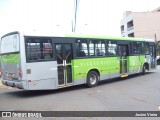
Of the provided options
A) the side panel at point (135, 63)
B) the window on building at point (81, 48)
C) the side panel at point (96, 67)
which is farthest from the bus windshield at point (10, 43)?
the side panel at point (135, 63)

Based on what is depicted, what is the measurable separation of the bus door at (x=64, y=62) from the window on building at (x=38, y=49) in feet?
1.55

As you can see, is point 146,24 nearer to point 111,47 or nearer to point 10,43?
point 111,47

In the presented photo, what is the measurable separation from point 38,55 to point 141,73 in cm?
1099

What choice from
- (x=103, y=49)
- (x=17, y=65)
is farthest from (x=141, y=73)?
(x=17, y=65)

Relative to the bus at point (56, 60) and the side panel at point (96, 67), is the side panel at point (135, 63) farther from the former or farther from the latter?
the side panel at point (96, 67)

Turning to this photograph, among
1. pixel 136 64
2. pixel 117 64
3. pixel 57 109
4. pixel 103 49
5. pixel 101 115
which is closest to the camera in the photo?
pixel 101 115

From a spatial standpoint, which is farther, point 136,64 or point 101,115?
point 136,64

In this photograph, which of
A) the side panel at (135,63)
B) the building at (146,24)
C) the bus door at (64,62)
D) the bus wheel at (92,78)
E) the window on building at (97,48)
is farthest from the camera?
the building at (146,24)

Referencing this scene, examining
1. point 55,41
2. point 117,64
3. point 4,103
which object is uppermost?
point 55,41

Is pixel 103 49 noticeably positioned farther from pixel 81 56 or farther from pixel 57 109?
pixel 57 109

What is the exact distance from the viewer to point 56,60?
13117 millimetres

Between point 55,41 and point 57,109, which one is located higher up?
point 55,41

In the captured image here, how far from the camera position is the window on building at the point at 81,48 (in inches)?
565

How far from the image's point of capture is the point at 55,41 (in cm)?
1322
